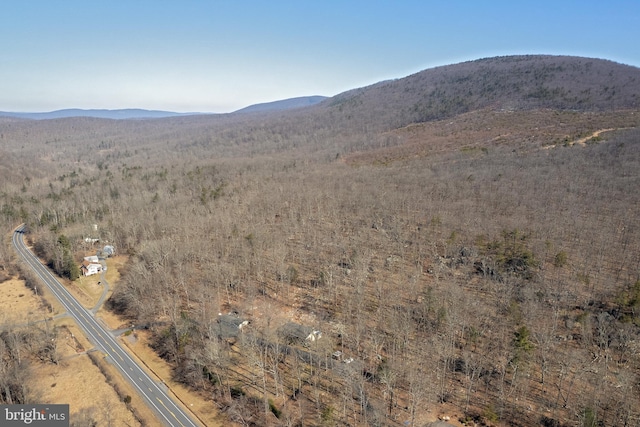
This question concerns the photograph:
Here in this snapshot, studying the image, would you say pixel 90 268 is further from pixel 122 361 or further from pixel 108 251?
pixel 122 361

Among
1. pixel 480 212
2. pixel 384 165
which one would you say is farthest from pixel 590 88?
pixel 480 212

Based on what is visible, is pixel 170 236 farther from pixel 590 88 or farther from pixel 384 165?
pixel 590 88

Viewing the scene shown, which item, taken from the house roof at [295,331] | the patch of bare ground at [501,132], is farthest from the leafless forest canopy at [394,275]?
the patch of bare ground at [501,132]

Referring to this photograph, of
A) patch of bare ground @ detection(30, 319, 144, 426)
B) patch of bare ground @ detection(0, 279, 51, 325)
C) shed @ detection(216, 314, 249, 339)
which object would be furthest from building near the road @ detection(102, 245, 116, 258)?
shed @ detection(216, 314, 249, 339)

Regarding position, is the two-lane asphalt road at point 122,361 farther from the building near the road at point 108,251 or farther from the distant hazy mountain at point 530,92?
the distant hazy mountain at point 530,92

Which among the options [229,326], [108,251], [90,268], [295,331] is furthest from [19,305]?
[295,331]

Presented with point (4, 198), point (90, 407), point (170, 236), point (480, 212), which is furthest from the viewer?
point (4, 198)

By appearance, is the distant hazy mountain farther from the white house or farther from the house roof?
the house roof
